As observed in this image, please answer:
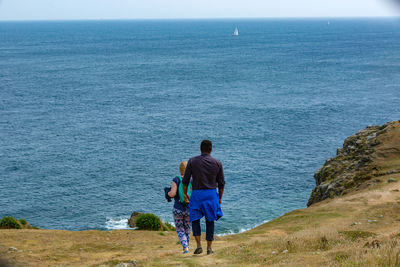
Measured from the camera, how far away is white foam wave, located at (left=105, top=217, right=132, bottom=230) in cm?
4556

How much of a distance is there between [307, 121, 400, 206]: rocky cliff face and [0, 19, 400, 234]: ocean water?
17.0m

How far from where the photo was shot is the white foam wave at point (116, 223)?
45562 mm

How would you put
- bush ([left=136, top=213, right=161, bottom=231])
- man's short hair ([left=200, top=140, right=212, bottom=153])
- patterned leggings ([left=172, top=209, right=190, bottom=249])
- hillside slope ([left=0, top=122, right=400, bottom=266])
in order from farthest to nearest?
bush ([left=136, top=213, right=161, bottom=231]) → patterned leggings ([left=172, top=209, right=190, bottom=249]) → man's short hair ([left=200, top=140, right=212, bottom=153]) → hillside slope ([left=0, top=122, right=400, bottom=266])

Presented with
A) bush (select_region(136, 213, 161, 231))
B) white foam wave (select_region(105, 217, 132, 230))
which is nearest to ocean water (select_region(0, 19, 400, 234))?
white foam wave (select_region(105, 217, 132, 230))

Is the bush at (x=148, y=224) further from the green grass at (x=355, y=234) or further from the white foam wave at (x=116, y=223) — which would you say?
the white foam wave at (x=116, y=223)

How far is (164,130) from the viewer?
257 ft

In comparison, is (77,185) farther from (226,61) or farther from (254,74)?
(226,61)

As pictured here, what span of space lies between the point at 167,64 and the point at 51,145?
308ft

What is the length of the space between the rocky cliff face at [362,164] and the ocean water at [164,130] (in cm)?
1700

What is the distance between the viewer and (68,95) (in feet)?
353

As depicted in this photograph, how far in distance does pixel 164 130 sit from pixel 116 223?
107ft

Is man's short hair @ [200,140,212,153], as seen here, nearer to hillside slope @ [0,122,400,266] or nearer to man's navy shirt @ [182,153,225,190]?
man's navy shirt @ [182,153,225,190]

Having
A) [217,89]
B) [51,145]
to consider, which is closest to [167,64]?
[217,89]

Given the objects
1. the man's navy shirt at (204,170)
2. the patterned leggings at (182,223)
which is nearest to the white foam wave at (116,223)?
the patterned leggings at (182,223)
